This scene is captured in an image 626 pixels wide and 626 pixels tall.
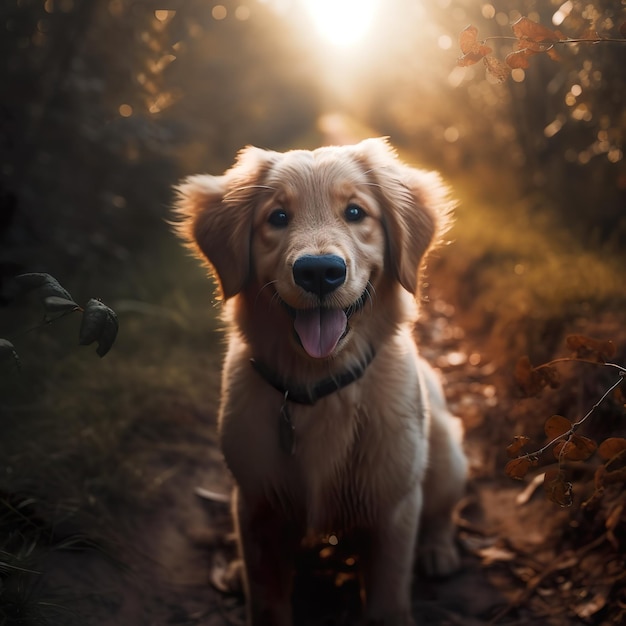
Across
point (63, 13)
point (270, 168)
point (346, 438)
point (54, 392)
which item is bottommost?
point (54, 392)

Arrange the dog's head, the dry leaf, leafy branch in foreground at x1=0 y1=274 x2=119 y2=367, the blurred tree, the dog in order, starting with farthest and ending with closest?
the blurred tree < the dog < the dog's head < the dry leaf < leafy branch in foreground at x1=0 y1=274 x2=119 y2=367

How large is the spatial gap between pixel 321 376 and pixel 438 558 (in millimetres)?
1201

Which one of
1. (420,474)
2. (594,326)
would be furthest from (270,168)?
(594,326)

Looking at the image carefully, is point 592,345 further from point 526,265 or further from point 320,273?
point 526,265

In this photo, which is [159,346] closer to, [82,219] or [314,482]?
[82,219]

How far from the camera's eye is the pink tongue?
2213 millimetres

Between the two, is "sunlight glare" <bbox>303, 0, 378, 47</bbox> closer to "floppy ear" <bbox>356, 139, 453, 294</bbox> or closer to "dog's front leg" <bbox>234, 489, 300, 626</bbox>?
"floppy ear" <bbox>356, 139, 453, 294</bbox>

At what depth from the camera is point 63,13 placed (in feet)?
13.3

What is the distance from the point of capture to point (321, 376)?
95.6 inches

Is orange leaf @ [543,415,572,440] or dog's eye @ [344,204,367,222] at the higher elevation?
dog's eye @ [344,204,367,222]

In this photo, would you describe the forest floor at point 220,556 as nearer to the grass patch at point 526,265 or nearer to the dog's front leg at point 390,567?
the dog's front leg at point 390,567

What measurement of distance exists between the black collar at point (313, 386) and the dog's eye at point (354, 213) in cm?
53

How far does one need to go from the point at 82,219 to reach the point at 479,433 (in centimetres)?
316

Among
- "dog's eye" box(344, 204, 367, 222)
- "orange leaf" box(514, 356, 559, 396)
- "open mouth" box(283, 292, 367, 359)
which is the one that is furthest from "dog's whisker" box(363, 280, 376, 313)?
"orange leaf" box(514, 356, 559, 396)
